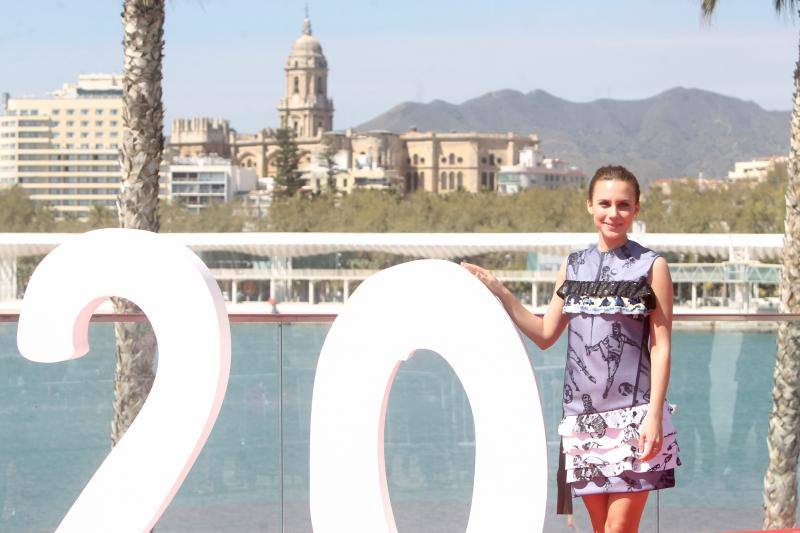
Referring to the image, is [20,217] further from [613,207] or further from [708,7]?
[613,207]

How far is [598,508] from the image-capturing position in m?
3.82

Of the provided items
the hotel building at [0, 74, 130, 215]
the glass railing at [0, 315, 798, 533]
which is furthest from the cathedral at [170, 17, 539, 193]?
the glass railing at [0, 315, 798, 533]

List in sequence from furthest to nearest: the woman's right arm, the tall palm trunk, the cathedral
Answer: the cathedral
the tall palm trunk
the woman's right arm

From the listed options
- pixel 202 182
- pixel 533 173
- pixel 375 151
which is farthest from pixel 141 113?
pixel 533 173

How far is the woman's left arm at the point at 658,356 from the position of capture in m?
3.67

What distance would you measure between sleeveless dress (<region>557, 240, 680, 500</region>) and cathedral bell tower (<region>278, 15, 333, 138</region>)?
166 metres

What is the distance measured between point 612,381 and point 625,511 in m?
0.36

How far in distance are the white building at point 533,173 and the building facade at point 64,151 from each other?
4123cm

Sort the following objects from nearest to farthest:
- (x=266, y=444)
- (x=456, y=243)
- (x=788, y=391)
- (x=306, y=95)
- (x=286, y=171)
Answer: (x=266, y=444), (x=788, y=391), (x=456, y=243), (x=286, y=171), (x=306, y=95)

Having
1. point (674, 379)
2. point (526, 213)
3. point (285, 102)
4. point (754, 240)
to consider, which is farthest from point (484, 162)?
point (674, 379)

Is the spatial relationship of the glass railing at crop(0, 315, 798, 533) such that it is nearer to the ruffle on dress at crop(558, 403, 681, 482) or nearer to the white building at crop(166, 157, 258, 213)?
the ruffle on dress at crop(558, 403, 681, 482)

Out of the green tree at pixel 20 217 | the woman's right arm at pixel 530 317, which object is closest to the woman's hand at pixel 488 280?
the woman's right arm at pixel 530 317

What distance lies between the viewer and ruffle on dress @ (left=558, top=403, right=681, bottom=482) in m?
3.74

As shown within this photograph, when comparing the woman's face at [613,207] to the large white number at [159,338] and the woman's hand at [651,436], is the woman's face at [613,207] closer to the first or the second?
the woman's hand at [651,436]
